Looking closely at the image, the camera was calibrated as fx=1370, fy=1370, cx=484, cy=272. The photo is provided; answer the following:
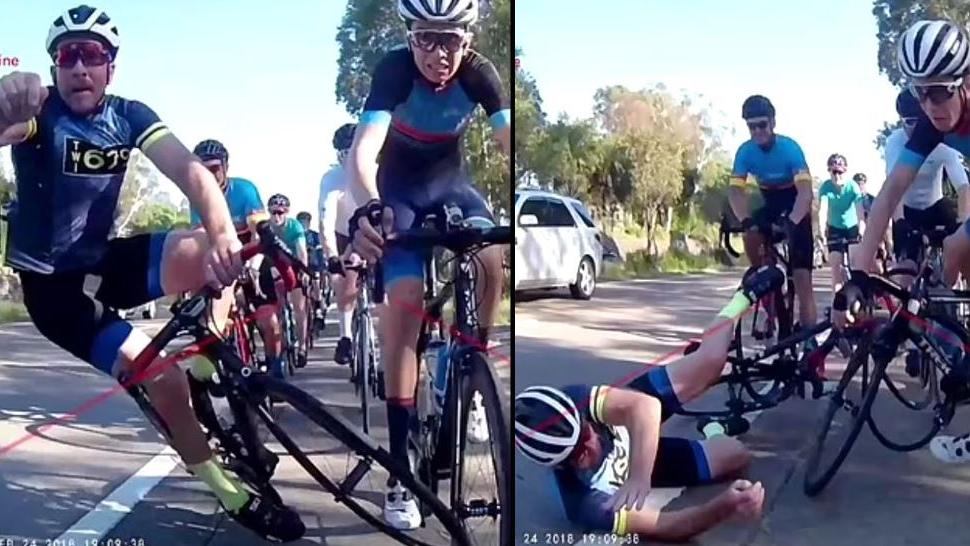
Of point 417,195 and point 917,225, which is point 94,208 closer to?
point 417,195

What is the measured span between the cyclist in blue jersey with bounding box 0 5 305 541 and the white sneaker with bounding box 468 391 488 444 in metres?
0.78

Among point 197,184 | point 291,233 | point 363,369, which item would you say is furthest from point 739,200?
point 197,184

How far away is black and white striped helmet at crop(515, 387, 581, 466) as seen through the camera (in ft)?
13.2

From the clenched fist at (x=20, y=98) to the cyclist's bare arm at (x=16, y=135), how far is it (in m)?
0.02

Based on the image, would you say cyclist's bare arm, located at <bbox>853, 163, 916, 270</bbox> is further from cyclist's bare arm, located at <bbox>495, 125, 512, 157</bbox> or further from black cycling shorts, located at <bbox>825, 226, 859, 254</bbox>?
cyclist's bare arm, located at <bbox>495, 125, 512, 157</bbox>

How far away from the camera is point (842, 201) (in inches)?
158

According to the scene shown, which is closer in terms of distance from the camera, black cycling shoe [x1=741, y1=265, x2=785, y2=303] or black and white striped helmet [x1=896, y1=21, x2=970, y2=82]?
black and white striped helmet [x1=896, y1=21, x2=970, y2=82]

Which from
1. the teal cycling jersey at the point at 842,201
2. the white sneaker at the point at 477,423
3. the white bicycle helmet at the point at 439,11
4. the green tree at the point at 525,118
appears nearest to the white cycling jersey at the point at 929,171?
the teal cycling jersey at the point at 842,201

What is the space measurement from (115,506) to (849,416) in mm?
2193

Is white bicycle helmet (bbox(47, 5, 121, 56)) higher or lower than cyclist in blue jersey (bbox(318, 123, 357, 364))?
higher

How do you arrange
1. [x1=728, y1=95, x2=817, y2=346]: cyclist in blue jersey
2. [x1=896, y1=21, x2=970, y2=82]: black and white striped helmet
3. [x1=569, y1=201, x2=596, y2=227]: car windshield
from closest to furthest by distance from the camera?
[x1=896, y1=21, x2=970, y2=82]: black and white striped helmet → [x1=728, y1=95, x2=817, y2=346]: cyclist in blue jersey → [x1=569, y1=201, x2=596, y2=227]: car windshield

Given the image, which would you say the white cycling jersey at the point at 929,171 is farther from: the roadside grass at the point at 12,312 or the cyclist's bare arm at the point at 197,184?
the roadside grass at the point at 12,312

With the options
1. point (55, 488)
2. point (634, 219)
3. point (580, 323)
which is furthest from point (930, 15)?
point (55, 488)

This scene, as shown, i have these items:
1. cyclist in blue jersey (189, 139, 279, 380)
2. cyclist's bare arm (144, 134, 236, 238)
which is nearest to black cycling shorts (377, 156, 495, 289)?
cyclist in blue jersey (189, 139, 279, 380)
